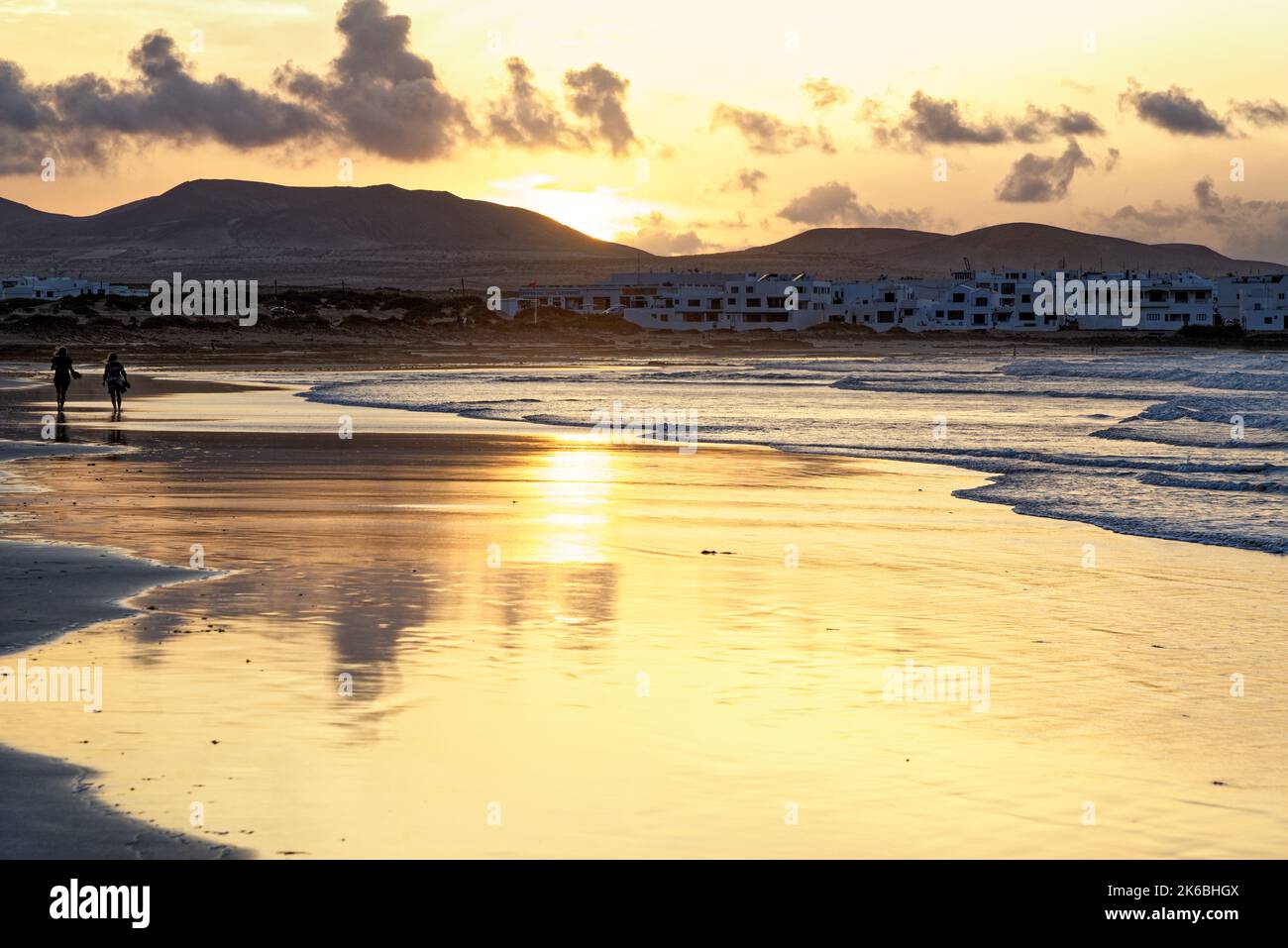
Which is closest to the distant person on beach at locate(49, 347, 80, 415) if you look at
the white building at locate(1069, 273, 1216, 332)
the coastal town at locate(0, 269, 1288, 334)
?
the coastal town at locate(0, 269, 1288, 334)

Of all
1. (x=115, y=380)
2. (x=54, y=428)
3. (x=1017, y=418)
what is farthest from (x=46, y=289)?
(x=1017, y=418)

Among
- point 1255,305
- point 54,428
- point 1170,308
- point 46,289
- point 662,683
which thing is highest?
point 46,289

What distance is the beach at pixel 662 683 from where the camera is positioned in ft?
23.6

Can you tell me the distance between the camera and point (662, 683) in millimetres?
9906

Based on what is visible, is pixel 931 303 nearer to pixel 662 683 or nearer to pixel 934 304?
pixel 934 304

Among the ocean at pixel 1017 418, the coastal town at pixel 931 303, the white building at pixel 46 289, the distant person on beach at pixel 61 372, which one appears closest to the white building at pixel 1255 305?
the coastal town at pixel 931 303

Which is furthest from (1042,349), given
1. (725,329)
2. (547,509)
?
(547,509)

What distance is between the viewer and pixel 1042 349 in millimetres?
126938

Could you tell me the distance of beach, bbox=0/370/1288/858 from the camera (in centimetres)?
718

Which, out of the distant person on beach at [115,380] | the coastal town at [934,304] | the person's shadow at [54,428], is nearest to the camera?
the person's shadow at [54,428]

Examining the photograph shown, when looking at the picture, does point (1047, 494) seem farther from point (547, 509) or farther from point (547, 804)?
point (547, 804)

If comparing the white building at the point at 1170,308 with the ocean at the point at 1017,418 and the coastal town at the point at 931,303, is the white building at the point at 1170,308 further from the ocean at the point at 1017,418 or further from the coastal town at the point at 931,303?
the ocean at the point at 1017,418
